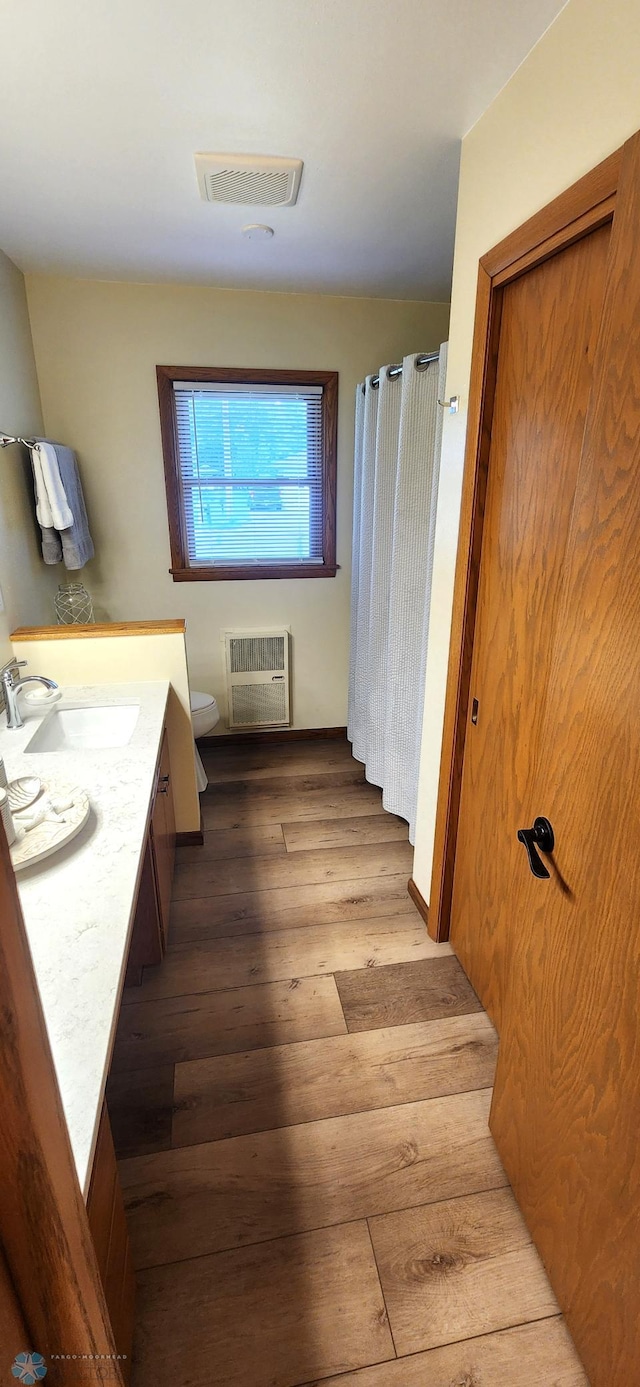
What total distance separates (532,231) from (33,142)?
1389 mm

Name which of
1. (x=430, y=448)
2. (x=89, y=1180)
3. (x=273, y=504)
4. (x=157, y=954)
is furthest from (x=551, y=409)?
(x=273, y=504)

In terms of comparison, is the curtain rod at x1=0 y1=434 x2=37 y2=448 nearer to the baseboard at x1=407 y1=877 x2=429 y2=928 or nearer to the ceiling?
the ceiling

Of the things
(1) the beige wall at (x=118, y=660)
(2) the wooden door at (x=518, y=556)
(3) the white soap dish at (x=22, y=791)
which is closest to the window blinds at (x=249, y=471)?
(1) the beige wall at (x=118, y=660)

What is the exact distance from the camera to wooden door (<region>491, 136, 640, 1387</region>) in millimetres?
855

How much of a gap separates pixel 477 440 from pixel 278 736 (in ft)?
7.99

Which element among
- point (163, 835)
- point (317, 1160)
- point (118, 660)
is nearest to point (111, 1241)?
point (317, 1160)

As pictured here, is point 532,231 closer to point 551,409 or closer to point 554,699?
point 551,409

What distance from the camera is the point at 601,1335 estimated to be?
101cm

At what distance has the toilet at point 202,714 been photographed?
118 inches

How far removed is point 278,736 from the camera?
3754 mm

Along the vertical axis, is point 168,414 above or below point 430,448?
above

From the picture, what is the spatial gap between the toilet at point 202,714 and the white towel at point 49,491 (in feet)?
3.32

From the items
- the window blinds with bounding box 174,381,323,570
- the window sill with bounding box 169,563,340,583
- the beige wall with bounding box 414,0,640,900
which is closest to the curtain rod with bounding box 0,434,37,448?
the window blinds with bounding box 174,381,323,570

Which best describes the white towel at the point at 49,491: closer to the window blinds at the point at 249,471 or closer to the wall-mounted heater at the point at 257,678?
the window blinds at the point at 249,471
